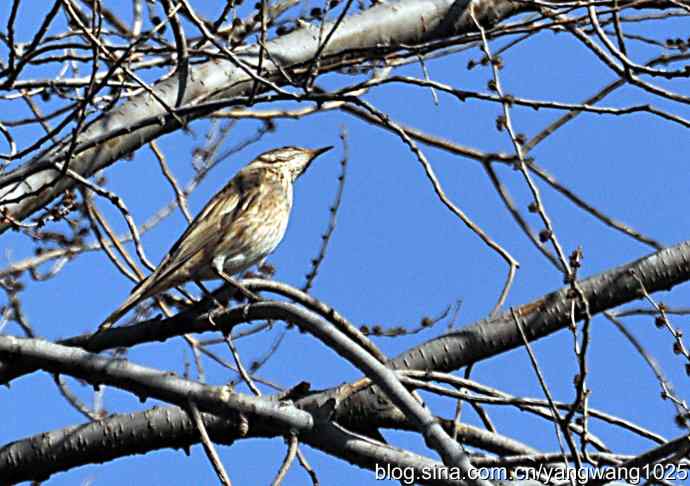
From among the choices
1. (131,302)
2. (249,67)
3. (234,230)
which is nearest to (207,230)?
(234,230)

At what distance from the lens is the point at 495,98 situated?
4.88m

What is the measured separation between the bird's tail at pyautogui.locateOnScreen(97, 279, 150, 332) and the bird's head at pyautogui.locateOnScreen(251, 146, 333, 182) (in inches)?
80.2

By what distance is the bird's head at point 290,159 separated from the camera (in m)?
8.28

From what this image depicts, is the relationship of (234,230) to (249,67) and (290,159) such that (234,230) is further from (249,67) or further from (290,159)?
(249,67)

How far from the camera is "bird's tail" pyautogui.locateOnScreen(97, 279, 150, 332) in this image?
20.4 ft

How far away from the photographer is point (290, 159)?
8352 millimetres

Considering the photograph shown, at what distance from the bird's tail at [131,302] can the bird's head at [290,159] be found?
2038 millimetres

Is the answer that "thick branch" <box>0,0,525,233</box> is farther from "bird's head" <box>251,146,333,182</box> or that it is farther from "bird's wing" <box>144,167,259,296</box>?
"bird's head" <box>251,146,333,182</box>

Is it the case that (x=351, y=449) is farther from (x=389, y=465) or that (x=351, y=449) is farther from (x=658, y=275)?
(x=658, y=275)

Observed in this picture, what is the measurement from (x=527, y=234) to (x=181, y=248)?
1.95m

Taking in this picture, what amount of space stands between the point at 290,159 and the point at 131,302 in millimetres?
2374

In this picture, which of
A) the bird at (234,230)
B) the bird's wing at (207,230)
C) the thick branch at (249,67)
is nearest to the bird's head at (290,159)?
the bird at (234,230)

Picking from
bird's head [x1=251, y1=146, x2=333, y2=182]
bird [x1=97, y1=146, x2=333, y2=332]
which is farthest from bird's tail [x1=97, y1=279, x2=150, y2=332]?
bird's head [x1=251, y1=146, x2=333, y2=182]

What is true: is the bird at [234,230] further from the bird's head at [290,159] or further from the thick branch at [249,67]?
the thick branch at [249,67]
